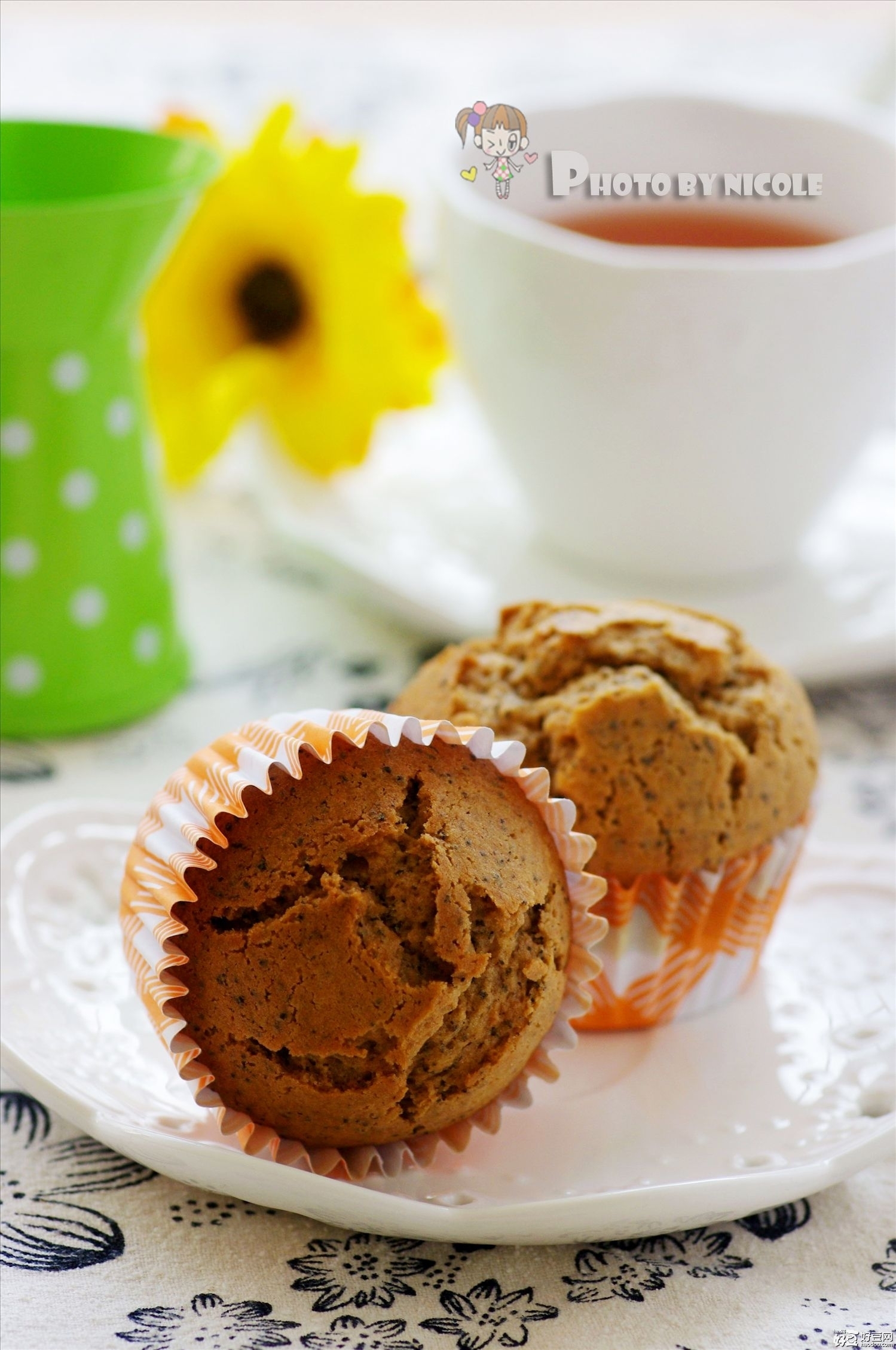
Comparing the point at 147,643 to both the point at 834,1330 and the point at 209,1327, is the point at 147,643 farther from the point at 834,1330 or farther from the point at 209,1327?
the point at 834,1330

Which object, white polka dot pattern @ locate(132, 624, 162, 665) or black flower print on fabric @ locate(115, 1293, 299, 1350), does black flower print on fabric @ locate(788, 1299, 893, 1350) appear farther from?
white polka dot pattern @ locate(132, 624, 162, 665)

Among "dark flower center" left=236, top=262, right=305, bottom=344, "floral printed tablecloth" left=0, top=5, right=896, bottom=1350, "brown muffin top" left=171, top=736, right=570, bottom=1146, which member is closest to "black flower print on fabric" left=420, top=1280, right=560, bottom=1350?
"floral printed tablecloth" left=0, top=5, right=896, bottom=1350

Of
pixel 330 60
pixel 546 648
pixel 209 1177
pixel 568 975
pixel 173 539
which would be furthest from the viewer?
pixel 330 60

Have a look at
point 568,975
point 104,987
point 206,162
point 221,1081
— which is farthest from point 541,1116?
point 206,162

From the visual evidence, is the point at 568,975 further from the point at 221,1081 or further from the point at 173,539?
the point at 173,539

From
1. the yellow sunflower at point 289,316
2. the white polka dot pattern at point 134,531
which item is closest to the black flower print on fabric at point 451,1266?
the white polka dot pattern at point 134,531

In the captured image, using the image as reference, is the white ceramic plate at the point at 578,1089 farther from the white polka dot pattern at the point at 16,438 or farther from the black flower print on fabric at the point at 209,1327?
the white polka dot pattern at the point at 16,438
